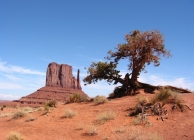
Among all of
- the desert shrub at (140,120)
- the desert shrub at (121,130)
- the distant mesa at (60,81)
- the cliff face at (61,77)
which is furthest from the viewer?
the cliff face at (61,77)

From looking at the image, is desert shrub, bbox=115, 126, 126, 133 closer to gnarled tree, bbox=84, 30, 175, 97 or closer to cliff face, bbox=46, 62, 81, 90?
gnarled tree, bbox=84, 30, 175, 97

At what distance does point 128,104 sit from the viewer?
17.0 meters

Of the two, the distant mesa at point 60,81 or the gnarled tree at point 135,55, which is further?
the distant mesa at point 60,81

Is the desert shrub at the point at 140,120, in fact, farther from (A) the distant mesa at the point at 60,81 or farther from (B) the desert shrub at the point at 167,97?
(A) the distant mesa at the point at 60,81

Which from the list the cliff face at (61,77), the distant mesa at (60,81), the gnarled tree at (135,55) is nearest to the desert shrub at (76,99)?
the gnarled tree at (135,55)

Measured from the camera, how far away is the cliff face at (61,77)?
411 ft

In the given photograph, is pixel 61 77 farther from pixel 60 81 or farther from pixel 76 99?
pixel 76 99

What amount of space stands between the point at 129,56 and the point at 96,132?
40.3ft

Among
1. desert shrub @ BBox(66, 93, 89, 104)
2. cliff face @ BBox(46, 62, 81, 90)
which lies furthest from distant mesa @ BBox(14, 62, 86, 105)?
desert shrub @ BBox(66, 93, 89, 104)

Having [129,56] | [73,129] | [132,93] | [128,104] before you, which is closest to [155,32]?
[129,56]

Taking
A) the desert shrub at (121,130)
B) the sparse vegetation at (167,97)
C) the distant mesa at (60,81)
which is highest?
the distant mesa at (60,81)

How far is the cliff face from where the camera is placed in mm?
125375

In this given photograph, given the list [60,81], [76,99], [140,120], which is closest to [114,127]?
[140,120]

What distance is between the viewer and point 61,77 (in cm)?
12688
